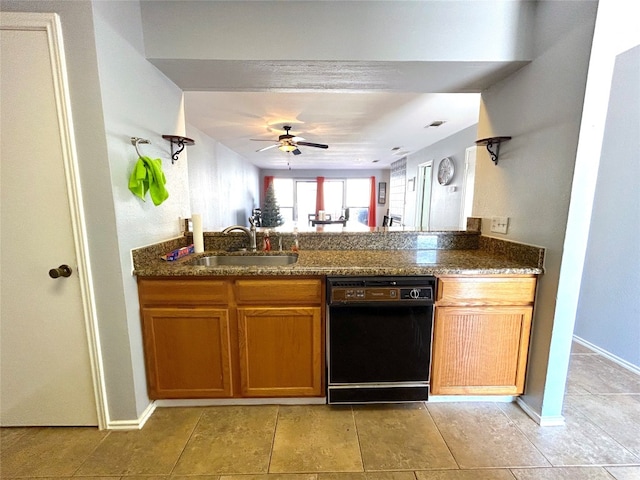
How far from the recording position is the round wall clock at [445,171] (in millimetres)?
4401

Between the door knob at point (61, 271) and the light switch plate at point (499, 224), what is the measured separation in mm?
2523

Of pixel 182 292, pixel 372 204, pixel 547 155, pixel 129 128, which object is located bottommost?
pixel 182 292

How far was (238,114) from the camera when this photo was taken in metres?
3.20

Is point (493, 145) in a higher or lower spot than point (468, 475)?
higher

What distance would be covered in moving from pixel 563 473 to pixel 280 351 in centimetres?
147

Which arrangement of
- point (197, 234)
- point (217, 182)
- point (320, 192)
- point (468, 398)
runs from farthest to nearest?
point (320, 192)
point (217, 182)
point (197, 234)
point (468, 398)

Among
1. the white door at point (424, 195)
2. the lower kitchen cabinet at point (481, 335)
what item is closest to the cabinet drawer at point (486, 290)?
the lower kitchen cabinet at point (481, 335)

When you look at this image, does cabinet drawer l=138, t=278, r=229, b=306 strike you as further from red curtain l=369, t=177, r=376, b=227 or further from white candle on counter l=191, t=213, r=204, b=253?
red curtain l=369, t=177, r=376, b=227

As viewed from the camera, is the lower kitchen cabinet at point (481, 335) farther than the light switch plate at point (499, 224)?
No

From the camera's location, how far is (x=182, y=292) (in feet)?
4.99

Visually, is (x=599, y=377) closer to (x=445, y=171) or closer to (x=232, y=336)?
(x=232, y=336)

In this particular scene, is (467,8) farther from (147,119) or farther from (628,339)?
(628,339)

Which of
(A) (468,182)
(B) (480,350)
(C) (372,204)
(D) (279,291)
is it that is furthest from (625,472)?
(C) (372,204)

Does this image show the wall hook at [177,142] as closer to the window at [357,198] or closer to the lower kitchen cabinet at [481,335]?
the lower kitchen cabinet at [481,335]
